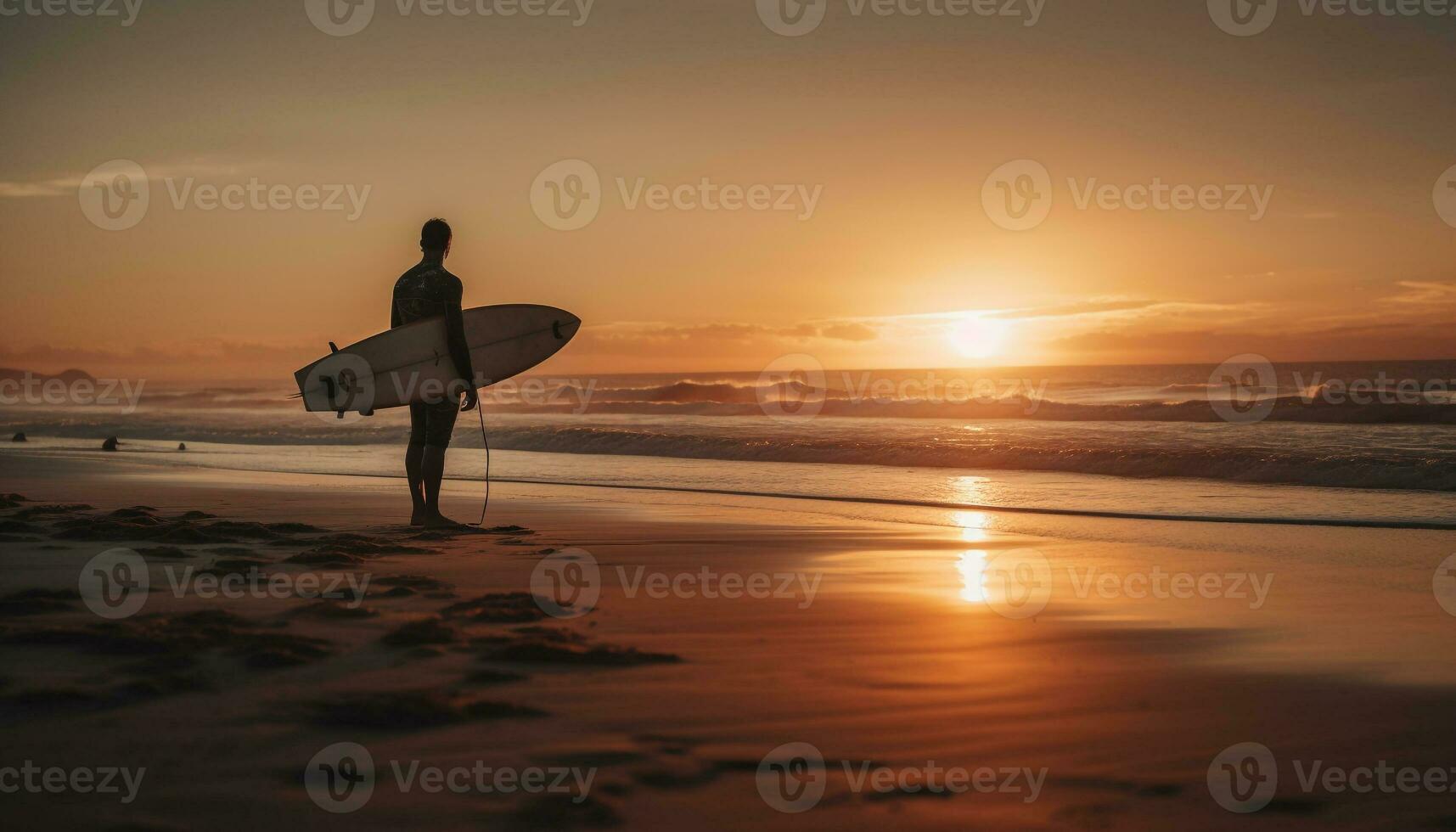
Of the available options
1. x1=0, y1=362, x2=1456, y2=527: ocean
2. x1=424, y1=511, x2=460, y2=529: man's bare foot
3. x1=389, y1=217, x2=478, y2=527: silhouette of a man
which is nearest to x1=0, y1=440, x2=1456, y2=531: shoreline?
x1=0, y1=362, x2=1456, y2=527: ocean

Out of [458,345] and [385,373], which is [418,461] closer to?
[385,373]

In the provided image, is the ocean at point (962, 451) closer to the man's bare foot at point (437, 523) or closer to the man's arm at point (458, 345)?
the man's bare foot at point (437, 523)

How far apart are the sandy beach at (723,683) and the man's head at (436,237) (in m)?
1.97

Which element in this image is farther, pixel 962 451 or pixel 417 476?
pixel 962 451

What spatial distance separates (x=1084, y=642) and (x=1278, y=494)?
673 cm

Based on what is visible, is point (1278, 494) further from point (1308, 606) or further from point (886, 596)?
point (886, 596)

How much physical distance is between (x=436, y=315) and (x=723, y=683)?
4.37 meters

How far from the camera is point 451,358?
674cm

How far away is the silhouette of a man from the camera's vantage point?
6672 mm

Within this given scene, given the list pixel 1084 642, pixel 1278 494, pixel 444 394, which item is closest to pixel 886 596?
pixel 1084 642

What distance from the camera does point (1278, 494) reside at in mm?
9461

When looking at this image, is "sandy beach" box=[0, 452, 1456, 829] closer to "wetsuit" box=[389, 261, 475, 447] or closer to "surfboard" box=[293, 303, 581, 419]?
"wetsuit" box=[389, 261, 475, 447]

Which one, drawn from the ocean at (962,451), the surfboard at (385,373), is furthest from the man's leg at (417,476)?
the ocean at (962,451)

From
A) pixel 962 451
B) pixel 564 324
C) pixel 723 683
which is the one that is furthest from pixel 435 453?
pixel 962 451
